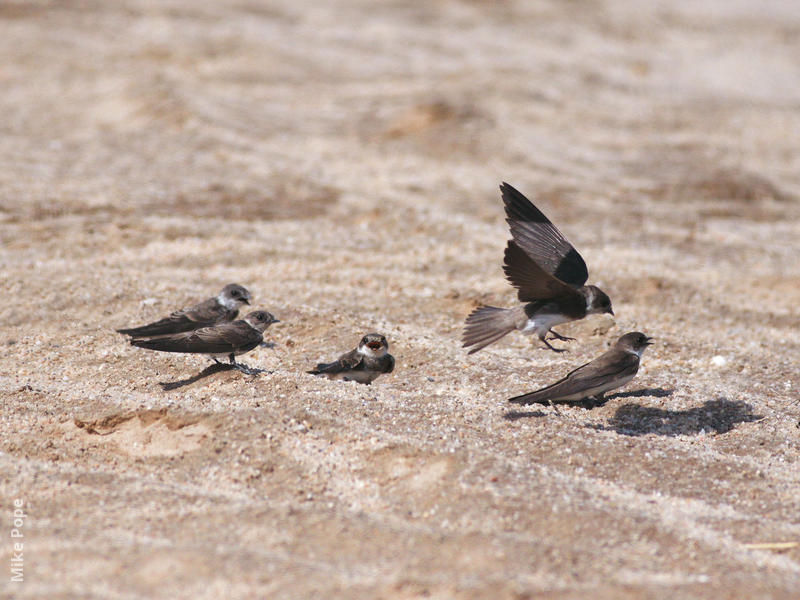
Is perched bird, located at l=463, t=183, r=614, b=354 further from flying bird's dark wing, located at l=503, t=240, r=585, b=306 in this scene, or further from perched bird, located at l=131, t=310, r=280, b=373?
perched bird, located at l=131, t=310, r=280, b=373

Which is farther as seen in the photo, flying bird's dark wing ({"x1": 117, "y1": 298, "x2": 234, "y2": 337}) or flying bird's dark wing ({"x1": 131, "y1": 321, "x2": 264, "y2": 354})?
flying bird's dark wing ({"x1": 117, "y1": 298, "x2": 234, "y2": 337})

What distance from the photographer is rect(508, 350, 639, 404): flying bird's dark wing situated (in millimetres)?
5297

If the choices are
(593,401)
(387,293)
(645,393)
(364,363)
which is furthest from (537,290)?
(387,293)

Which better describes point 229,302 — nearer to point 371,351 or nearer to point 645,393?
point 371,351

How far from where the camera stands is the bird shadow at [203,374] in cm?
562

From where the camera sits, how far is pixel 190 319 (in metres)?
6.11

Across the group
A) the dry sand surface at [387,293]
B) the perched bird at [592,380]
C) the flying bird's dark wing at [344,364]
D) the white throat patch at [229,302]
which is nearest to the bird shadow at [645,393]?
the dry sand surface at [387,293]

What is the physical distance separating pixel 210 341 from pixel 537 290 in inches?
83.8

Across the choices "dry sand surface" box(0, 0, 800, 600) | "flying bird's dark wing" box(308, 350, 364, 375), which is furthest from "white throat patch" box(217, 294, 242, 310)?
"flying bird's dark wing" box(308, 350, 364, 375)

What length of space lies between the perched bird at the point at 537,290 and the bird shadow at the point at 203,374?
1498 millimetres

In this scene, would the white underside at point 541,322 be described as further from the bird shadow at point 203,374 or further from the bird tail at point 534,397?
the bird shadow at point 203,374

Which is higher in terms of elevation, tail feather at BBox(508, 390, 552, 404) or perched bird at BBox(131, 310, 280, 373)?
perched bird at BBox(131, 310, 280, 373)

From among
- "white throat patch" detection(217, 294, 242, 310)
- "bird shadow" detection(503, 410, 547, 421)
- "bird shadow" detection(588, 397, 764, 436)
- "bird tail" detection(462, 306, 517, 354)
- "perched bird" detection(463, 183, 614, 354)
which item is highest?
"perched bird" detection(463, 183, 614, 354)

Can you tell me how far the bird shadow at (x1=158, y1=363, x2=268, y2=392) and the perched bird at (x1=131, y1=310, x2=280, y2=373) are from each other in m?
0.04
